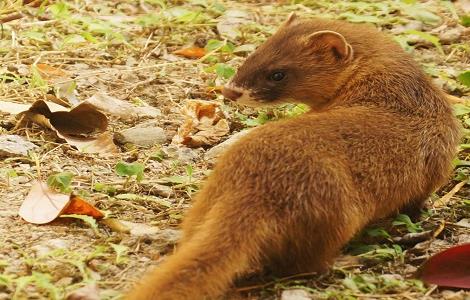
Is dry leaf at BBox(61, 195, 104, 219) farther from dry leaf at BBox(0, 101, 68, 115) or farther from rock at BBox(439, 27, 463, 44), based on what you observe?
rock at BBox(439, 27, 463, 44)

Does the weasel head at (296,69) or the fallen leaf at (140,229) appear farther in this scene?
the weasel head at (296,69)

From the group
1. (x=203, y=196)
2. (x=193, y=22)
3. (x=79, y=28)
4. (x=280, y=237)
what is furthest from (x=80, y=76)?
(x=280, y=237)

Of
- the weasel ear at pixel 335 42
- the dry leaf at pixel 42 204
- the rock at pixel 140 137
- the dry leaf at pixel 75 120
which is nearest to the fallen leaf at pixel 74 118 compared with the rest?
the dry leaf at pixel 75 120

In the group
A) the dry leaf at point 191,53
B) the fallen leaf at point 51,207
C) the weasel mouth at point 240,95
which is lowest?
the dry leaf at point 191,53

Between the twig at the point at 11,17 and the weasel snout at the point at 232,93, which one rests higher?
the weasel snout at the point at 232,93

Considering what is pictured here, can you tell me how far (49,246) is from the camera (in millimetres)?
3357

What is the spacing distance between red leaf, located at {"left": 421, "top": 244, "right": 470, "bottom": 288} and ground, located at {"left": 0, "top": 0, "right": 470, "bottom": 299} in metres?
0.04

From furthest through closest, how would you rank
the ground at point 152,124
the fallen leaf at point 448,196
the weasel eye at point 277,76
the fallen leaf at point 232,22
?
1. the fallen leaf at point 232,22
2. the weasel eye at point 277,76
3. the fallen leaf at point 448,196
4. the ground at point 152,124

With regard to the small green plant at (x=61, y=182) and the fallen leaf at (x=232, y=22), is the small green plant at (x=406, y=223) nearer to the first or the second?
the small green plant at (x=61, y=182)

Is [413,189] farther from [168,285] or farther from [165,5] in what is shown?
[165,5]

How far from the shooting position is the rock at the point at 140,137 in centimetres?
454

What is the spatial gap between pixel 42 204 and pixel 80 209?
0.51 ft

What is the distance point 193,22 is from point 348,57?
82.6 inches

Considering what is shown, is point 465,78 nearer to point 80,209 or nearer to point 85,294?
point 80,209
